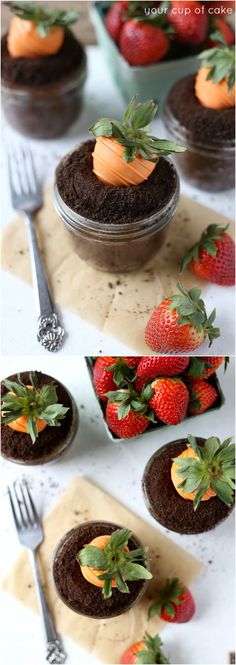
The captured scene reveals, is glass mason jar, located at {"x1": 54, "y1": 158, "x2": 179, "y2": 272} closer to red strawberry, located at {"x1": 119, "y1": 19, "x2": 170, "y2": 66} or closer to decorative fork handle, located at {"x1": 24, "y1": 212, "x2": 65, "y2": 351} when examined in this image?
decorative fork handle, located at {"x1": 24, "y1": 212, "x2": 65, "y2": 351}

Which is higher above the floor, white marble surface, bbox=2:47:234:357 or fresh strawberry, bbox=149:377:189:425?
white marble surface, bbox=2:47:234:357

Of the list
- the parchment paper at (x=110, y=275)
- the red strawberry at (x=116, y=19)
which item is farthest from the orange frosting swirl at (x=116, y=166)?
the red strawberry at (x=116, y=19)

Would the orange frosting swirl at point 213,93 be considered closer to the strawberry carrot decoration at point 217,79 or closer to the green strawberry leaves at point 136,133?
the strawberry carrot decoration at point 217,79

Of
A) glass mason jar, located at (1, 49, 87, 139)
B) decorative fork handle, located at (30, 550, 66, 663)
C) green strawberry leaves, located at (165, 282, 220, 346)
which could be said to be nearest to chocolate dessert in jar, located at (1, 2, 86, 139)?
glass mason jar, located at (1, 49, 87, 139)

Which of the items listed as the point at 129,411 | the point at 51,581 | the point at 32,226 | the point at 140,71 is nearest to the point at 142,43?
the point at 140,71

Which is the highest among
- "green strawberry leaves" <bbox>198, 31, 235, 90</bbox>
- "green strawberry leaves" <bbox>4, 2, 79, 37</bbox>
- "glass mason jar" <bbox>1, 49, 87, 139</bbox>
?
"green strawberry leaves" <bbox>4, 2, 79, 37</bbox>

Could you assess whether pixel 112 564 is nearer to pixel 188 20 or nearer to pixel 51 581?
pixel 51 581

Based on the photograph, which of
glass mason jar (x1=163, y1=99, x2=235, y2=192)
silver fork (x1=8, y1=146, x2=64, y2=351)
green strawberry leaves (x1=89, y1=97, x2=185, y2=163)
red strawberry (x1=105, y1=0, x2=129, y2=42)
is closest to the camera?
green strawberry leaves (x1=89, y1=97, x2=185, y2=163)
